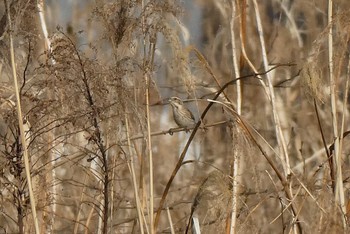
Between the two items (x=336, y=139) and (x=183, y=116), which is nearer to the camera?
(x=336, y=139)

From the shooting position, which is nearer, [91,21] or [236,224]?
[91,21]

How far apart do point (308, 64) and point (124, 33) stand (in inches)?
18.9

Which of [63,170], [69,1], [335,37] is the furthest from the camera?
[69,1]

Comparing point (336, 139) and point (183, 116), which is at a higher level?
point (183, 116)

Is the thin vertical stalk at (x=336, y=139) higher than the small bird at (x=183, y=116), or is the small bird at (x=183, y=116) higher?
the small bird at (x=183, y=116)

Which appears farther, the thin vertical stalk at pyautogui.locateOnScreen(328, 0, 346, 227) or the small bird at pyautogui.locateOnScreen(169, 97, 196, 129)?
the small bird at pyautogui.locateOnScreen(169, 97, 196, 129)

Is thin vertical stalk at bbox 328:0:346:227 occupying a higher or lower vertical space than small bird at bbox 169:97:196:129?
lower

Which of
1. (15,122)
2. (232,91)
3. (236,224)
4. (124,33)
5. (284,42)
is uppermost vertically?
(284,42)

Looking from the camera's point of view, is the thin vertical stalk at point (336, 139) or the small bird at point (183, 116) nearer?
the thin vertical stalk at point (336, 139)

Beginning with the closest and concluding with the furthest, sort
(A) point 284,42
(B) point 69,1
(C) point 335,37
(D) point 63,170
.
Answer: (C) point 335,37 < (D) point 63,170 < (B) point 69,1 < (A) point 284,42

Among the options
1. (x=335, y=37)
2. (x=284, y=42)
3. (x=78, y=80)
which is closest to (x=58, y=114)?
(x=78, y=80)

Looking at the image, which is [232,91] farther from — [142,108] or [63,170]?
[142,108]

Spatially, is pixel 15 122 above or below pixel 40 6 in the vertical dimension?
below

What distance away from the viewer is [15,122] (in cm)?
196
